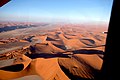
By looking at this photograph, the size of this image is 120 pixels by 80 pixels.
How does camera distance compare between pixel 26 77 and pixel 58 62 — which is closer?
pixel 26 77

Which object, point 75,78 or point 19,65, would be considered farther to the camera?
point 19,65

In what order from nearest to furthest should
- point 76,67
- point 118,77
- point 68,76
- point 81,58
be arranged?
→ point 118,77 → point 68,76 → point 76,67 → point 81,58

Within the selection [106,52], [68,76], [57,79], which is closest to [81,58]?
[68,76]

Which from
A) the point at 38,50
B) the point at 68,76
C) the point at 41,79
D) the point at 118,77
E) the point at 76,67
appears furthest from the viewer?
the point at 38,50

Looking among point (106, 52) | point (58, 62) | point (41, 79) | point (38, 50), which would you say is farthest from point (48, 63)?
point (106, 52)

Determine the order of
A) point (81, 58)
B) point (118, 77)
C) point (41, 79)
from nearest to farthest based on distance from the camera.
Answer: point (118, 77) → point (41, 79) → point (81, 58)

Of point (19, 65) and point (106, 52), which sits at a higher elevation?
point (106, 52)

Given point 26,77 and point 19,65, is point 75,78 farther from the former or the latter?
point 19,65

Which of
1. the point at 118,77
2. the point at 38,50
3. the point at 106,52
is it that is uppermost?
the point at 106,52

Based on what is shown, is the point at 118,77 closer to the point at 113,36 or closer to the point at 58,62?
the point at 113,36
